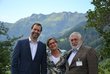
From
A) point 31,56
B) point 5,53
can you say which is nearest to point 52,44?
point 31,56

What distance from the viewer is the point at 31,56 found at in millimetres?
7730

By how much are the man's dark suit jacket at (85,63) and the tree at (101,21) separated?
14875mm

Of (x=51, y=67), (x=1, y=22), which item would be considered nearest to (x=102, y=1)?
(x=1, y=22)

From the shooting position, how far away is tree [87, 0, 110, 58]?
22.2m

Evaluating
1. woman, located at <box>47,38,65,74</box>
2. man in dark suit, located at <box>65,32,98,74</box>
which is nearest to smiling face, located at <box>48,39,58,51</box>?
woman, located at <box>47,38,65,74</box>

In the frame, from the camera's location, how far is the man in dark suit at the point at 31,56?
25.0 feet

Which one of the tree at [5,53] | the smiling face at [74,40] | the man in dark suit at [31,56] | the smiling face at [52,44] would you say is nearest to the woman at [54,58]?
the smiling face at [52,44]

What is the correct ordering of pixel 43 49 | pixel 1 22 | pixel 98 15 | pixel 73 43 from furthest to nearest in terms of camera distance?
pixel 98 15 → pixel 1 22 → pixel 43 49 → pixel 73 43

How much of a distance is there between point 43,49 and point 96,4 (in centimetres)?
1548

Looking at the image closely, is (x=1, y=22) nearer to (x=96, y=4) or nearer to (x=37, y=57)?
(x=96, y=4)

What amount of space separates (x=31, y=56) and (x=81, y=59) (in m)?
1.22

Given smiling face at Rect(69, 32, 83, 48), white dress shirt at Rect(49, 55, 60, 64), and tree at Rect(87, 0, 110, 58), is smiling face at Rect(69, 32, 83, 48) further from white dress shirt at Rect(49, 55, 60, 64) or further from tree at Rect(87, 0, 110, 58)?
tree at Rect(87, 0, 110, 58)

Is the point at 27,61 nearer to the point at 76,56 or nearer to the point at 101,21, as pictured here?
the point at 76,56

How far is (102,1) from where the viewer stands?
2295cm
